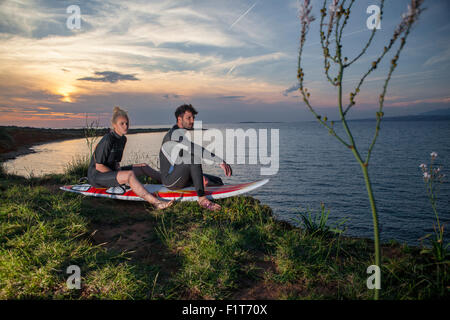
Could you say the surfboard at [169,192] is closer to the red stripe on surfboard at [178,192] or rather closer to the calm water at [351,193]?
the red stripe on surfboard at [178,192]

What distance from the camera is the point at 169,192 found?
18.1ft

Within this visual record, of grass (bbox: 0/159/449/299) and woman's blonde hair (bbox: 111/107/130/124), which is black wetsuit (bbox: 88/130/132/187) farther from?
grass (bbox: 0/159/449/299)

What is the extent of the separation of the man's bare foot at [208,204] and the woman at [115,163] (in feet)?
1.97

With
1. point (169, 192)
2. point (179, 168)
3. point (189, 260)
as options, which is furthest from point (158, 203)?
point (189, 260)

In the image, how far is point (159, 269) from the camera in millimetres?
2961

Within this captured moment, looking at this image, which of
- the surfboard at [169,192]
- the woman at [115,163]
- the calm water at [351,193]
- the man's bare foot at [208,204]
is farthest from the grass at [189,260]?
the calm water at [351,193]

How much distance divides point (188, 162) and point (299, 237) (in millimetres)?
2466

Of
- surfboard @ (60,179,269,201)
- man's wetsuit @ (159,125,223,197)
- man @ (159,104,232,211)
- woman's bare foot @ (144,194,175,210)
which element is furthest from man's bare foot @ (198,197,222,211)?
woman's bare foot @ (144,194,175,210)

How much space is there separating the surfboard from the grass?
0.82 meters

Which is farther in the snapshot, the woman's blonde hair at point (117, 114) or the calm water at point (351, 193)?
the calm water at point (351, 193)

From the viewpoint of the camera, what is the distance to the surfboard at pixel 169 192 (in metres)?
5.35

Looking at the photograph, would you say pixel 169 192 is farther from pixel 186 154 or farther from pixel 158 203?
pixel 186 154
